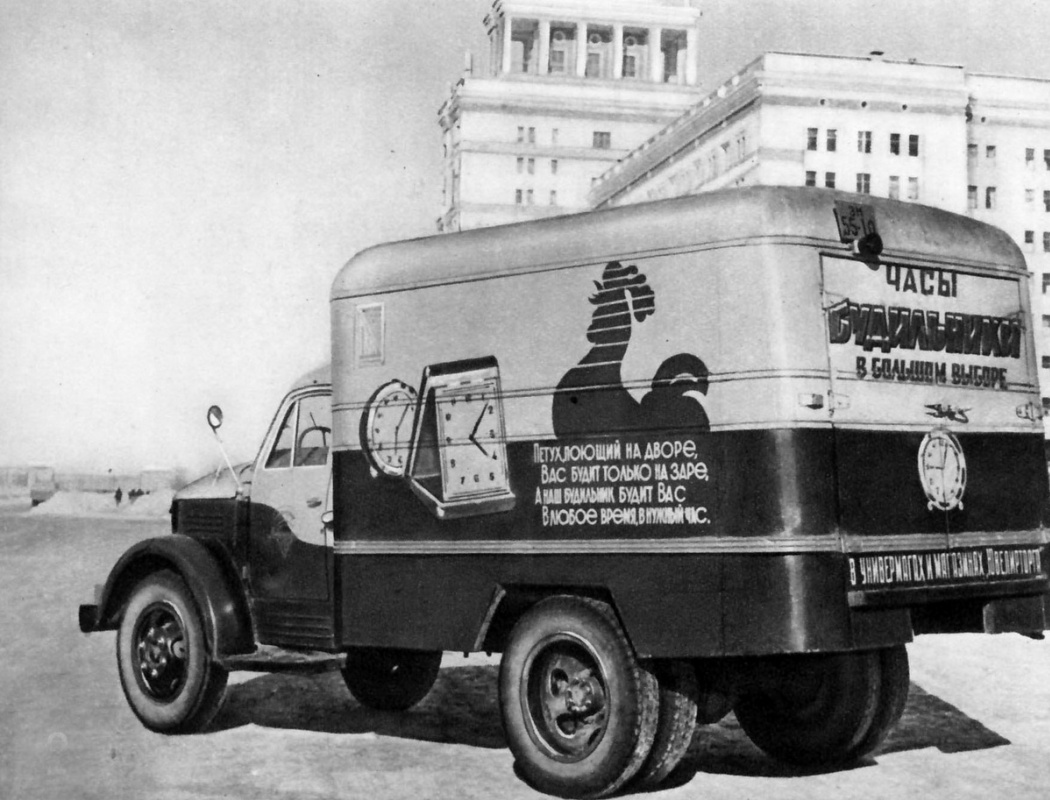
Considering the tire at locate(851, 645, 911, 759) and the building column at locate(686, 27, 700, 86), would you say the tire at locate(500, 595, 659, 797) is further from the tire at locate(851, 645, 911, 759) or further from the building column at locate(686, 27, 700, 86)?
the building column at locate(686, 27, 700, 86)

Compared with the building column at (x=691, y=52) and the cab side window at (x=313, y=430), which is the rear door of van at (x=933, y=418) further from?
the building column at (x=691, y=52)

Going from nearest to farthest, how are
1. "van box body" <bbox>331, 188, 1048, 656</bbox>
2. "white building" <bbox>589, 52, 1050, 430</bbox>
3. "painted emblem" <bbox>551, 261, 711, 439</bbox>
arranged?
"van box body" <bbox>331, 188, 1048, 656</bbox> < "painted emblem" <bbox>551, 261, 711, 439</bbox> < "white building" <bbox>589, 52, 1050, 430</bbox>

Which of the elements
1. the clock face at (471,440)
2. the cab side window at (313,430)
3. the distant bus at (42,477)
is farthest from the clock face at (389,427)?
the distant bus at (42,477)

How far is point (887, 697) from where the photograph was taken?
31.1 ft

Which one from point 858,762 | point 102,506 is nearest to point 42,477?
point 102,506

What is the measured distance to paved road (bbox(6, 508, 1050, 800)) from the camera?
8625mm

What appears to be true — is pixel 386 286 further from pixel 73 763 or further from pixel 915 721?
pixel 915 721

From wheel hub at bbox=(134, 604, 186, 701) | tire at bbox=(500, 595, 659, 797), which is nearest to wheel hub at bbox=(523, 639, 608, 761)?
tire at bbox=(500, 595, 659, 797)

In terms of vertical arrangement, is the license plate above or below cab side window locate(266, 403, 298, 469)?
above

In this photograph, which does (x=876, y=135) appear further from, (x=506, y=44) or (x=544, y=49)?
(x=506, y=44)

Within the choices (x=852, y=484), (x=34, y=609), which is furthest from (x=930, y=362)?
(x=34, y=609)

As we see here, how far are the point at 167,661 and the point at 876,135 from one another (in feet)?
273

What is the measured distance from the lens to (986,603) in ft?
29.2

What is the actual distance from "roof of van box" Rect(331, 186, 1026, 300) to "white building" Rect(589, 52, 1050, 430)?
7625cm
